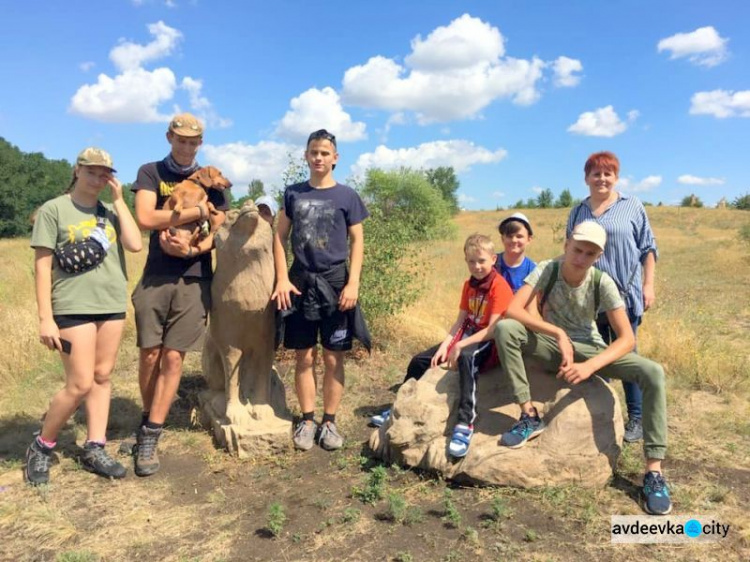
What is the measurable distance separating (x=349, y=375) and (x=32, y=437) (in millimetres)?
2983

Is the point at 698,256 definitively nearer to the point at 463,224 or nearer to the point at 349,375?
the point at 349,375

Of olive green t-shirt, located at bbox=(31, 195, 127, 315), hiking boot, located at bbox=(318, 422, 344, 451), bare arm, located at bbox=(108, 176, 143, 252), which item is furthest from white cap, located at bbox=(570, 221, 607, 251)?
olive green t-shirt, located at bbox=(31, 195, 127, 315)

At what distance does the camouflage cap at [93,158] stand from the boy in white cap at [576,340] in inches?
109

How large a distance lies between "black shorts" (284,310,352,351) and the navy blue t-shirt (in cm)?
126

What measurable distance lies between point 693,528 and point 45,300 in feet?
13.1

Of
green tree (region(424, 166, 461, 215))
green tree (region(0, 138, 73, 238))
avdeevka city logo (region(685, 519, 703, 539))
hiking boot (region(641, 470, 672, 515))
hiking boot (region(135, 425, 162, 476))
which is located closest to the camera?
avdeevka city logo (region(685, 519, 703, 539))

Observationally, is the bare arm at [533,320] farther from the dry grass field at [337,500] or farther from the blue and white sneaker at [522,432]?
the dry grass field at [337,500]

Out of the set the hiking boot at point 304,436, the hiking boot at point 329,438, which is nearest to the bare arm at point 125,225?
the hiking boot at point 304,436

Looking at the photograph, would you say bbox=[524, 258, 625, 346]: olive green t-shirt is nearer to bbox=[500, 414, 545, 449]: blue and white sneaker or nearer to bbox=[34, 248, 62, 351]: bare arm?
bbox=[500, 414, 545, 449]: blue and white sneaker

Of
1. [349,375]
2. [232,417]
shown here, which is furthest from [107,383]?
[349,375]

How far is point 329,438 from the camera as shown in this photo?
4.12 metres

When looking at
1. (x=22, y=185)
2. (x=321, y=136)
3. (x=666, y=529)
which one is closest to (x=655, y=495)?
(x=666, y=529)

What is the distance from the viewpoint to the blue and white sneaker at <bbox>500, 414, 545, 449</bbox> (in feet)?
11.4

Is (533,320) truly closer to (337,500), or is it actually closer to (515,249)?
(515,249)
